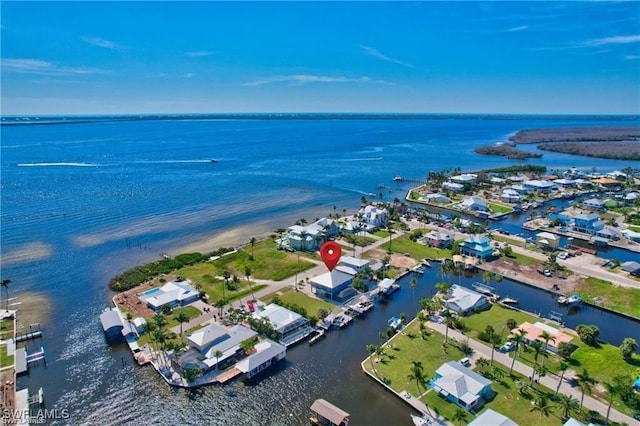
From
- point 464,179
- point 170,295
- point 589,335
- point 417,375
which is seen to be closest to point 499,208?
point 464,179

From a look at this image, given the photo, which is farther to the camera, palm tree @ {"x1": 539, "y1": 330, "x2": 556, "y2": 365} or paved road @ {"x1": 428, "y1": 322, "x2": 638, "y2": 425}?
palm tree @ {"x1": 539, "y1": 330, "x2": 556, "y2": 365}

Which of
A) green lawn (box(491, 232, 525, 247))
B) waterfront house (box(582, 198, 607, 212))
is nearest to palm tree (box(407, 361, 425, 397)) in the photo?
green lawn (box(491, 232, 525, 247))

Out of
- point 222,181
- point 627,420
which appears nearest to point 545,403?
point 627,420

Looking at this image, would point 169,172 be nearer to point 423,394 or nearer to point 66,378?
point 66,378

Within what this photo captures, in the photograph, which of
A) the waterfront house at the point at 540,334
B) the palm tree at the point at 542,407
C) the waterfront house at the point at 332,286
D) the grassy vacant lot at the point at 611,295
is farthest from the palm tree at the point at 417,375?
the grassy vacant lot at the point at 611,295

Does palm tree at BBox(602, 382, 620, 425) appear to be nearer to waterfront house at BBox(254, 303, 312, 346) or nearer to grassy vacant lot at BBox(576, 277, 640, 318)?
grassy vacant lot at BBox(576, 277, 640, 318)

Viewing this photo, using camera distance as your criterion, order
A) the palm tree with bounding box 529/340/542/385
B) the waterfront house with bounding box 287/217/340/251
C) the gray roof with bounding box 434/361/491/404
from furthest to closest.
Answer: the waterfront house with bounding box 287/217/340/251
the palm tree with bounding box 529/340/542/385
the gray roof with bounding box 434/361/491/404
